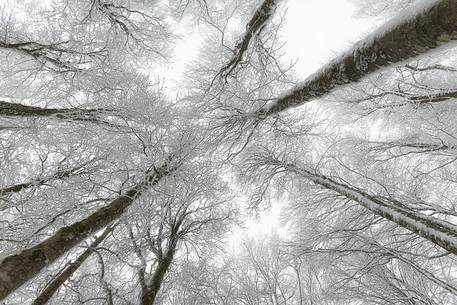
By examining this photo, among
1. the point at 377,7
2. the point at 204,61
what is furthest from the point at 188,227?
the point at 377,7

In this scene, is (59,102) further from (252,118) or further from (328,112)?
(328,112)

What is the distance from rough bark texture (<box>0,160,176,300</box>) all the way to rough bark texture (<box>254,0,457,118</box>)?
9.23ft

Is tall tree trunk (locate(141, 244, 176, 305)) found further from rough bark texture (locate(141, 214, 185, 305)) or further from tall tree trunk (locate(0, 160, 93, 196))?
tall tree trunk (locate(0, 160, 93, 196))

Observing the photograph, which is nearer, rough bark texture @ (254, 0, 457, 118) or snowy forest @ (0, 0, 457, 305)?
rough bark texture @ (254, 0, 457, 118)

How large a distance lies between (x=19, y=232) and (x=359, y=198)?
5.30m

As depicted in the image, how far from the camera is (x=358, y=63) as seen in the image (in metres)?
2.46

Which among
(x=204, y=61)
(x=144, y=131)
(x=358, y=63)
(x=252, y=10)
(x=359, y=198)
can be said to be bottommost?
(x=358, y=63)

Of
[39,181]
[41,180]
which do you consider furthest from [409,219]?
[41,180]

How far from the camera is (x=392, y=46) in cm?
205

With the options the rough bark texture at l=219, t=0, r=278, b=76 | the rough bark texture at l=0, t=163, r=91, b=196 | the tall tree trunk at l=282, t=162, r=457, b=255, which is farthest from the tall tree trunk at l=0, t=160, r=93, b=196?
the tall tree trunk at l=282, t=162, r=457, b=255

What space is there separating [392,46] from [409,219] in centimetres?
293

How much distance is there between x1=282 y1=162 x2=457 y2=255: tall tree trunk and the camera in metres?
3.59

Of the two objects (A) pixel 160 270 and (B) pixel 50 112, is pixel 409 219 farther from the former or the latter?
(B) pixel 50 112

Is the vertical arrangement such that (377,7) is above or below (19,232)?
above
